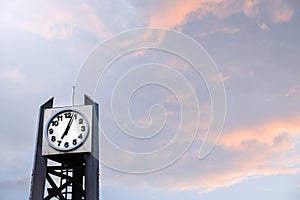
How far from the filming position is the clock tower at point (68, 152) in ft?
44.5

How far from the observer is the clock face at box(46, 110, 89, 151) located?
539 inches

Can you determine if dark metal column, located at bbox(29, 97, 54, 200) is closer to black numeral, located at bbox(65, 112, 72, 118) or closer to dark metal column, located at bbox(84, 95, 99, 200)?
black numeral, located at bbox(65, 112, 72, 118)

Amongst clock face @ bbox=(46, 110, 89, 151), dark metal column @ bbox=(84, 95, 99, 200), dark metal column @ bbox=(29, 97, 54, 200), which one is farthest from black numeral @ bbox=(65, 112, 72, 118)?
dark metal column @ bbox=(29, 97, 54, 200)

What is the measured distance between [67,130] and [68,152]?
2.51ft

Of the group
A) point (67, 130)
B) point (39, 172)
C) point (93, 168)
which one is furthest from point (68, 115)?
point (39, 172)

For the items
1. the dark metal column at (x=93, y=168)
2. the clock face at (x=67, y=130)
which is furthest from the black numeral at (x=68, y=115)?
the dark metal column at (x=93, y=168)

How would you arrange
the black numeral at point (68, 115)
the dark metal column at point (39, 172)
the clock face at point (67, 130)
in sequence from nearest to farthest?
1. the dark metal column at point (39, 172)
2. the clock face at point (67, 130)
3. the black numeral at point (68, 115)

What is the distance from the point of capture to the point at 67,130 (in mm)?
13852

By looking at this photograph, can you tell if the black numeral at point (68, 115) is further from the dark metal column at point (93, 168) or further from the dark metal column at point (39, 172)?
the dark metal column at point (39, 172)

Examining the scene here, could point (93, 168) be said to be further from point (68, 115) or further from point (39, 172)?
point (68, 115)

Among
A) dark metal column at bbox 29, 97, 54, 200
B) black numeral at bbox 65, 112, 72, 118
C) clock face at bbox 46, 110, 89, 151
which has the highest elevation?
black numeral at bbox 65, 112, 72, 118

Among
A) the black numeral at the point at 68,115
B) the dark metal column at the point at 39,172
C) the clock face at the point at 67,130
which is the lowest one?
the dark metal column at the point at 39,172

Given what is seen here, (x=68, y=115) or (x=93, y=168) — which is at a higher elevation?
(x=68, y=115)

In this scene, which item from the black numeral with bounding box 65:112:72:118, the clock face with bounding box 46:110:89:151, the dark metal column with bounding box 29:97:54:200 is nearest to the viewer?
the dark metal column with bounding box 29:97:54:200
